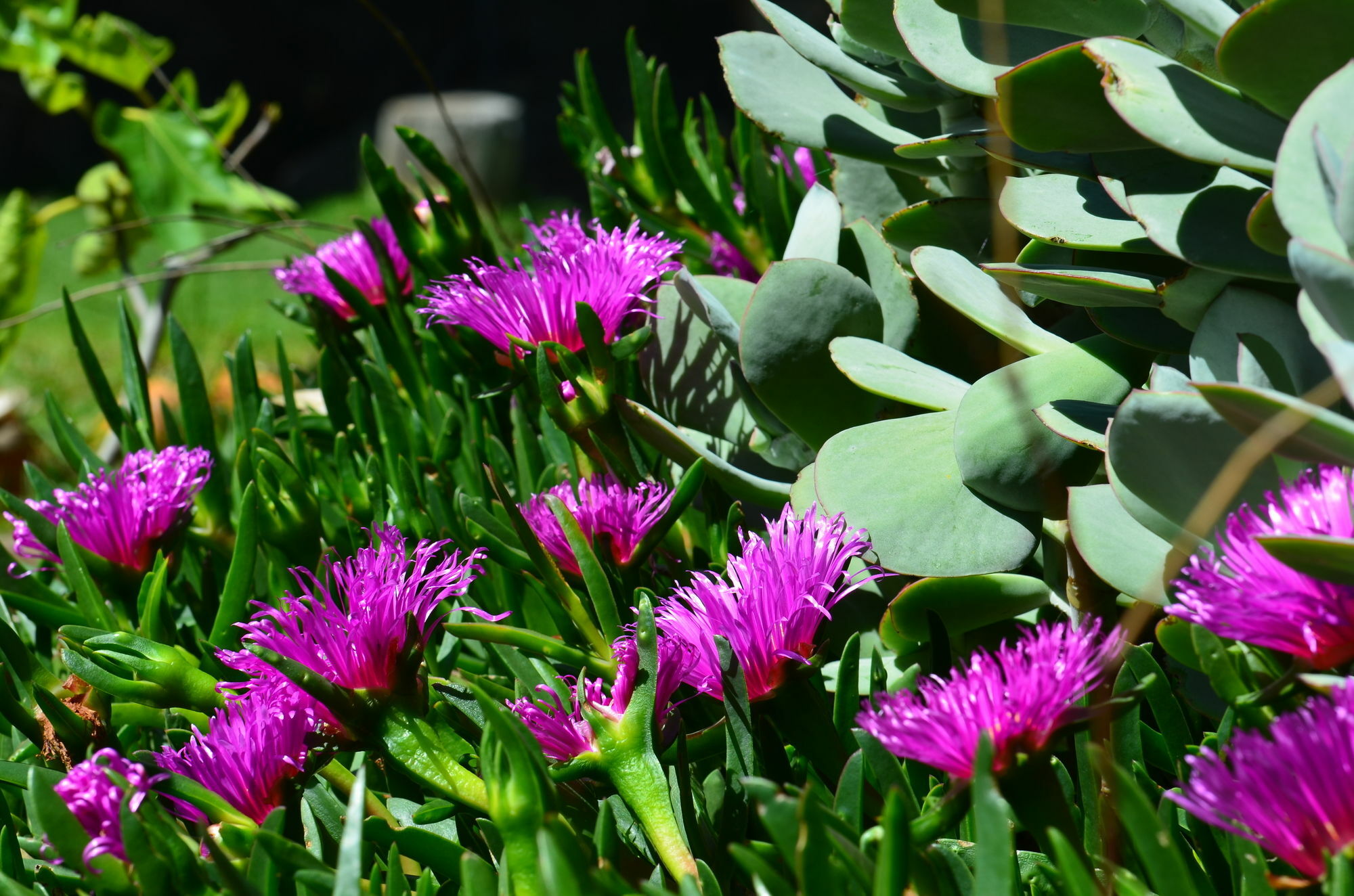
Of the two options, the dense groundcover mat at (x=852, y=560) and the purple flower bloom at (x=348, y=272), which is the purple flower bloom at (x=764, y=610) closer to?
the dense groundcover mat at (x=852, y=560)

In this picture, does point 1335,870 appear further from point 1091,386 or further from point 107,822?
point 107,822

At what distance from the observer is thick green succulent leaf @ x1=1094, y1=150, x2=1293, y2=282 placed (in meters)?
0.42

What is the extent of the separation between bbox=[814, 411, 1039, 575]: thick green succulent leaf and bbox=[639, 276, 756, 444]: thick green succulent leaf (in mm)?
134

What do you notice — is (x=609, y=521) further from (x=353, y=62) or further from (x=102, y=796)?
(x=353, y=62)

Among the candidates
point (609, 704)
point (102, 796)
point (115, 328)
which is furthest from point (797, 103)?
point (115, 328)

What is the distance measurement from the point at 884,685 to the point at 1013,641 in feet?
0.29

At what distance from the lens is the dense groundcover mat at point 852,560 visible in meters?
0.34

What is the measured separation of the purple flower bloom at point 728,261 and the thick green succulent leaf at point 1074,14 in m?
0.46

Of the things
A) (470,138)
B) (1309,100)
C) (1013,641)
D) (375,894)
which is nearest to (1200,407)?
(1309,100)

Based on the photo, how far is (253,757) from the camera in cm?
42

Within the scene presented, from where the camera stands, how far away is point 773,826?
12.6 inches

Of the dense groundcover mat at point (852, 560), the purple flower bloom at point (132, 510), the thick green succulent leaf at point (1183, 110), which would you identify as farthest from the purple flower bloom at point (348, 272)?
the thick green succulent leaf at point (1183, 110)

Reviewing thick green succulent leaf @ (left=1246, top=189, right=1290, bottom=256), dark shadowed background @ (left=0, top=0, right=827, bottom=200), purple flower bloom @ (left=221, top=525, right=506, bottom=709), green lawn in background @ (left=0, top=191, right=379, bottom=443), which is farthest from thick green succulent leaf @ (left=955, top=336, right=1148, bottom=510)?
dark shadowed background @ (left=0, top=0, right=827, bottom=200)

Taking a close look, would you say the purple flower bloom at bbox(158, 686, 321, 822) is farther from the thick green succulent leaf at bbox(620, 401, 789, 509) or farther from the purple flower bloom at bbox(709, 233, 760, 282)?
the purple flower bloom at bbox(709, 233, 760, 282)
